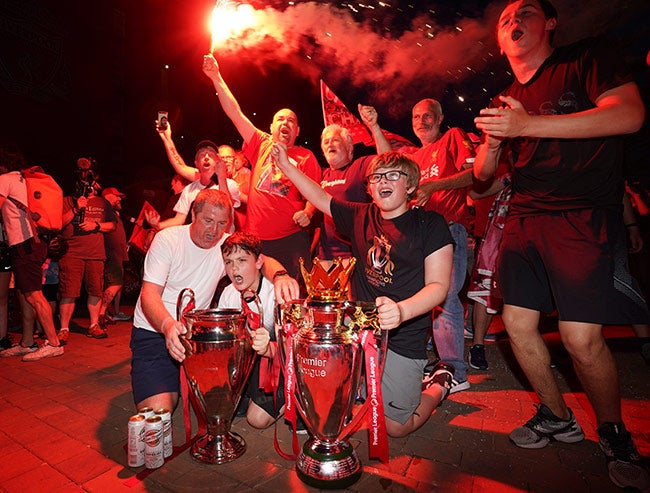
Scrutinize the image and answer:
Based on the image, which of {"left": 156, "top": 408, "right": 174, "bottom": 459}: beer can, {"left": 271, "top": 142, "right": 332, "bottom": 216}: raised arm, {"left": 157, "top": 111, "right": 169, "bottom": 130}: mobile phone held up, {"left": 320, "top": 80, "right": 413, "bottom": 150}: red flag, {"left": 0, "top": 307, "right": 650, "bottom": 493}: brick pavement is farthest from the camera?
{"left": 320, "top": 80, "right": 413, "bottom": 150}: red flag

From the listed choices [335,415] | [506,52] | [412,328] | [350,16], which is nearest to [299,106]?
[350,16]

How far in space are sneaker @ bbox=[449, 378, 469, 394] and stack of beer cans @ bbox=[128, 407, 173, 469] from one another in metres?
2.39

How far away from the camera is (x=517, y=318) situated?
2.44 m

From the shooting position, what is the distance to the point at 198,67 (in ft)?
42.3

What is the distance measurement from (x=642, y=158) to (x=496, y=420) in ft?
23.8

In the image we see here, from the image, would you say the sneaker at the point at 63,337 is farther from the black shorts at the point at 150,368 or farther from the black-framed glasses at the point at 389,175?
the black-framed glasses at the point at 389,175

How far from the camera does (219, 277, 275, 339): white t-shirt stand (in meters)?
2.91

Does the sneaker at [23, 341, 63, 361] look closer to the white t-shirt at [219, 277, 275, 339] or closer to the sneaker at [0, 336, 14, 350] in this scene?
the sneaker at [0, 336, 14, 350]

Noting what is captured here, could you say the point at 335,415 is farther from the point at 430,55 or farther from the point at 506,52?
the point at 430,55

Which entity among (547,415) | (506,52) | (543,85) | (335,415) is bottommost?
(547,415)

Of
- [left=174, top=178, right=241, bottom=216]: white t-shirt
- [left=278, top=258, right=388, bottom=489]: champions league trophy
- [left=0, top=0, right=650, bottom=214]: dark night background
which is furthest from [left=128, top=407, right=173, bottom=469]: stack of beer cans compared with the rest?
[left=0, top=0, right=650, bottom=214]: dark night background

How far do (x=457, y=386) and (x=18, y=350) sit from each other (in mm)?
5174

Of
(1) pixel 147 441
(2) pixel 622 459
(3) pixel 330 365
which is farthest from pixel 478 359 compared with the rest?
(1) pixel 147 441

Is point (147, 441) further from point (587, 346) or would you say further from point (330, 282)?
point (587, 346)
